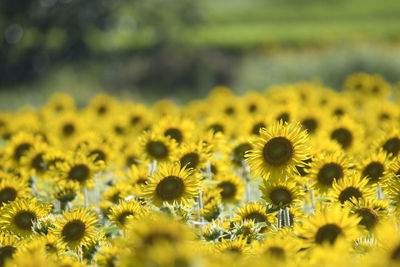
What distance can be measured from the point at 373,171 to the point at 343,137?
1224mm

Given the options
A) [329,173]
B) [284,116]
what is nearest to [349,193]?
[329,173]

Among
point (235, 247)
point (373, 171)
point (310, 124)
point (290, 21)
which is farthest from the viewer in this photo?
point (290, 21)

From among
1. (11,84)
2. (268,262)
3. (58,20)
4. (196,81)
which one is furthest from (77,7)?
(268,262)

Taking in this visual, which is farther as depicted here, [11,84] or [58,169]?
[11,84]

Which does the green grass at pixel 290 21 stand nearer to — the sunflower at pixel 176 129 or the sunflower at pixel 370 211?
the sunflower at pixel 176 129

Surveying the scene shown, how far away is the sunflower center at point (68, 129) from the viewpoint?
6230 millimetres

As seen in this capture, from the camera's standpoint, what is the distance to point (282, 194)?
10.0 feet

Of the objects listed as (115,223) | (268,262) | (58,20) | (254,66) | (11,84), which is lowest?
(268,262)

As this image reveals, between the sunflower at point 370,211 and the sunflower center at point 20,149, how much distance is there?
10.5 ft

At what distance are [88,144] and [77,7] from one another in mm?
21035

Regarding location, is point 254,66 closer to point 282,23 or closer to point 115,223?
point 115,223

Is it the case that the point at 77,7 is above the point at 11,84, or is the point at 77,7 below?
above

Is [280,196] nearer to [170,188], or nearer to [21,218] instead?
[170,188]

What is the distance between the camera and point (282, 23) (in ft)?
188
